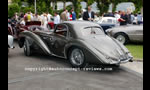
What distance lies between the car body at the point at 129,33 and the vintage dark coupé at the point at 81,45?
4.10 m

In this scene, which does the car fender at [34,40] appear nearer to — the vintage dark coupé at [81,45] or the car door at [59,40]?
the vintage dark coupé at [81,45]

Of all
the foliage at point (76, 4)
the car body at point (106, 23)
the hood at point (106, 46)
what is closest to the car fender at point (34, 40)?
the hood at point (106, 46)

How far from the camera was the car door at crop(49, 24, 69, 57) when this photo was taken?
735 cm

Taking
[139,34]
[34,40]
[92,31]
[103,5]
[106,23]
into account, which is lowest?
[34,40]

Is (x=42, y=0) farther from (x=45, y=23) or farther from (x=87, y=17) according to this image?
(x=87, y=17)

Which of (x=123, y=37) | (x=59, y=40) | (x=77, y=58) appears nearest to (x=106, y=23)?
(x=123, y=37)

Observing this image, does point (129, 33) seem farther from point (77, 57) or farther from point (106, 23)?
point (77, 57)

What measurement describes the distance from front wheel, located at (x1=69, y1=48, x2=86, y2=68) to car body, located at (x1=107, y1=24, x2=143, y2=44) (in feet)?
17.0

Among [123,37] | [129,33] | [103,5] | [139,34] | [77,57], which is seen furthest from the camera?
[103,5]

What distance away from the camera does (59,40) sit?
7.48 m

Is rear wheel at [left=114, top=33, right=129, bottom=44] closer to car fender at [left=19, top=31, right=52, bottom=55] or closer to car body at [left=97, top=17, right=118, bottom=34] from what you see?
car body at [left=97, top=17, right=118, bottom=34]

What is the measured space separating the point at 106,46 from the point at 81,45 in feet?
2.40

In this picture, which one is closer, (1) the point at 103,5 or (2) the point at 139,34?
(2) the point at 139,34
